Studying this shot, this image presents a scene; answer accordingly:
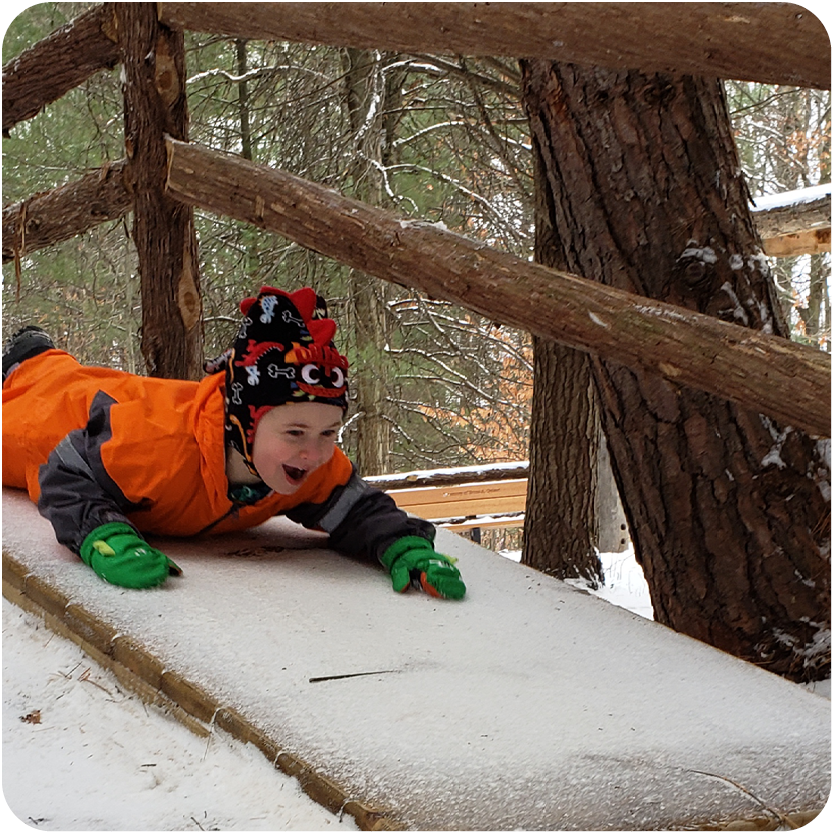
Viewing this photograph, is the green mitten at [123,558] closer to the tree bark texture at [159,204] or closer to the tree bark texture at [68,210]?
the tree bark texture at [159,204]

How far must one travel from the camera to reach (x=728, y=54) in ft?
6.21

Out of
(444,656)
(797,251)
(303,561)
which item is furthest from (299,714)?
(797,251)

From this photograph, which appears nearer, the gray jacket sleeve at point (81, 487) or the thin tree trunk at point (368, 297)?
the gray jacket sleeve at point (81, 487)

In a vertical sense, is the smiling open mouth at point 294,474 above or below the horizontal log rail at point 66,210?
below

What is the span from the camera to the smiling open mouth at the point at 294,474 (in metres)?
2.30

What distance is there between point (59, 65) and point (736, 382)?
3225mm

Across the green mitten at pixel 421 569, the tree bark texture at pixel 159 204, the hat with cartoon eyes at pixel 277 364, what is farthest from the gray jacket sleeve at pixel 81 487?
the tree bark texture at pixel 159 204

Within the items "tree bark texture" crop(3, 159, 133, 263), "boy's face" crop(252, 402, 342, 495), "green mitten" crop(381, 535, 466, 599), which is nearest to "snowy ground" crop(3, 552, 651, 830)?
"boy's face" crop(252, 402, 342, 495)

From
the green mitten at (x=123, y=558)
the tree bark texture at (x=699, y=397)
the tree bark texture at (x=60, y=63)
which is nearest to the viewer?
the green mitten at (x=123, y=558)

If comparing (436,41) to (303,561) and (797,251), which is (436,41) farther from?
(797,251)

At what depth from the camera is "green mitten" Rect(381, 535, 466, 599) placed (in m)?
2.33

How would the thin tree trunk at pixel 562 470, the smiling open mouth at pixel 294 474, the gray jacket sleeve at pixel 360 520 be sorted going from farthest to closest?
the thin tree trunk at pixel 562 470
the gray jacket sleeve at pixel 360 520
the smiling open mouth at pixel 294 474

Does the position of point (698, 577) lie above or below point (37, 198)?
below

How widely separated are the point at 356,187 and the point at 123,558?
5.25 meters
